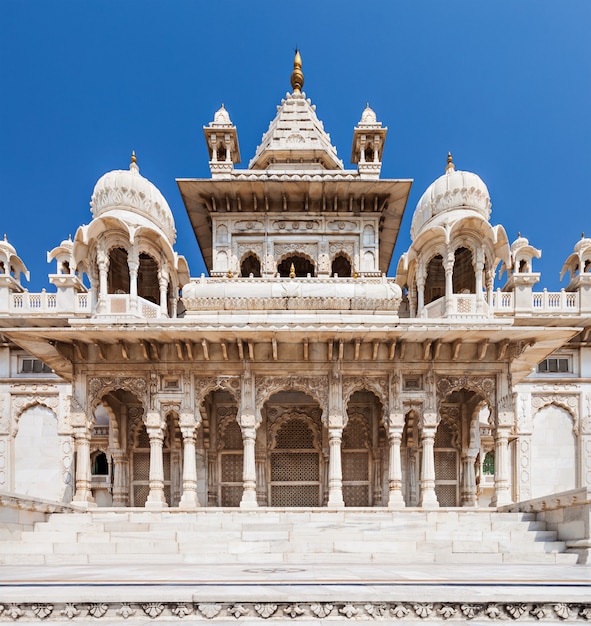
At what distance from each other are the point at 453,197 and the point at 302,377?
23.8 feet

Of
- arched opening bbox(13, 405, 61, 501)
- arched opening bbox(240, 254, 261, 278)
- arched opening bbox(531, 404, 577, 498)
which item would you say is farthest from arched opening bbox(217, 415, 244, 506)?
arched opening bbox(531, 404, 577, 498)

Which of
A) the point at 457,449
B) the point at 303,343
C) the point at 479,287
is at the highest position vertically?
the point at 479,287

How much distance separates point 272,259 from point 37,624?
14586 mm

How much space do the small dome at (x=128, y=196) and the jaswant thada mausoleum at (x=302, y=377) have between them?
7 centimetres

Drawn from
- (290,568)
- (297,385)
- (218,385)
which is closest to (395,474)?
(297,385)

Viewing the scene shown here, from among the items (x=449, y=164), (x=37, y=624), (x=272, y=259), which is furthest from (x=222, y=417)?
(x=37, y=624)

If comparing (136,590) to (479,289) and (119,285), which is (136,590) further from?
(119,285)

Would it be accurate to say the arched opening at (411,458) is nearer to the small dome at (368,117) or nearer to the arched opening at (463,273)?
the arched opening at (463,273)

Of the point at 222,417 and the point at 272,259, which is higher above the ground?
the point at 272,259

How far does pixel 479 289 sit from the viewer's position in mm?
17125

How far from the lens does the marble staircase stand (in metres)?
10.1

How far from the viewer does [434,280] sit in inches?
783

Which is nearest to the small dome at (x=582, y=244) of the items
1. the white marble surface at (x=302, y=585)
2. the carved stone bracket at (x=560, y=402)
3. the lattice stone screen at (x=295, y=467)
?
the carved stone bracket at (x=560, y=402)

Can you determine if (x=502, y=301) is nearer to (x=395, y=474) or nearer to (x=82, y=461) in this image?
(x=395, y=474)
